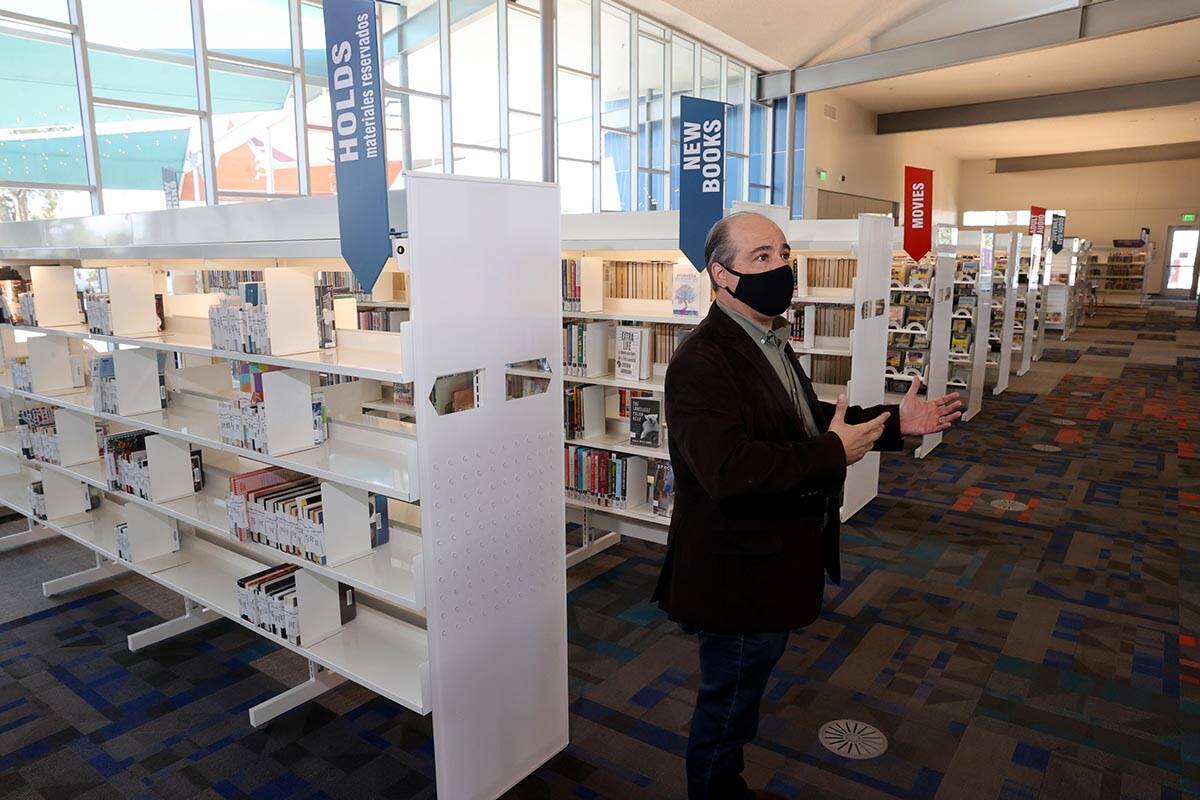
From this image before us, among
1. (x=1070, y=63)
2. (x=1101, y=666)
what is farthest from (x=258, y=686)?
(x=1070, y=63)

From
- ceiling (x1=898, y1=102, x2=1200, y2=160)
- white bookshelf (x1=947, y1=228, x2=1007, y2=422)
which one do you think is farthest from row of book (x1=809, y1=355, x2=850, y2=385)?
ceiling (x1=898, y1=102, x2=1200, y2=160)

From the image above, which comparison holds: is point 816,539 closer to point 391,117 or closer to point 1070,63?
point 391,117

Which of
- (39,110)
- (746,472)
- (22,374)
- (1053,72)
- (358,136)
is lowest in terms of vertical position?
(22,374)

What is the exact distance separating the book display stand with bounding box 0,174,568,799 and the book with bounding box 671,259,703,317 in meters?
1.59

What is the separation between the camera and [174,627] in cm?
394

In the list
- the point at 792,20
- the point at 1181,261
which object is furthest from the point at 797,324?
the point at 1181,261

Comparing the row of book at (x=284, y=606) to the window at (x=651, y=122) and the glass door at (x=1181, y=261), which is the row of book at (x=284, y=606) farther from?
the glass door at (x=1181, y=261)

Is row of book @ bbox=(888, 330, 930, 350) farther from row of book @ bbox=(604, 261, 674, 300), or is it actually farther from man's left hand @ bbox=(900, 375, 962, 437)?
man's left hand @ bbox=(900, 375, 962, 437)

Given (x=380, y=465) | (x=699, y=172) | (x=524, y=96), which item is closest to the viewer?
(x=380, y=465)

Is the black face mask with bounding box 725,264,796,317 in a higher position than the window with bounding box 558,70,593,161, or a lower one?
lower

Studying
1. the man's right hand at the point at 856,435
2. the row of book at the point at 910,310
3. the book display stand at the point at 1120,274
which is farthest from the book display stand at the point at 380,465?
the book display stand at the point at 1120,274

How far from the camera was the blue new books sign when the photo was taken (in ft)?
7.77

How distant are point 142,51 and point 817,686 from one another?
8045mm

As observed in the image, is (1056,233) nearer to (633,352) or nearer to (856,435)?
(633,352)
